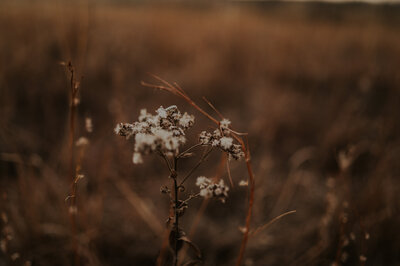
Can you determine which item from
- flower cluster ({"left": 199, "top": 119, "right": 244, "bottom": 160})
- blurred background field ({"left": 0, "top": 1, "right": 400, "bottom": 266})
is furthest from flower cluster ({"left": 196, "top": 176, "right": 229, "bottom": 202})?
blurred background field ({"left": 0, "top": 1, "right": 400, "bottom": 266})

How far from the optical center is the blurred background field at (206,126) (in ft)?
6.74

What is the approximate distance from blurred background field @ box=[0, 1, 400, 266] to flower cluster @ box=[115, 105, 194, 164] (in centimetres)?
82

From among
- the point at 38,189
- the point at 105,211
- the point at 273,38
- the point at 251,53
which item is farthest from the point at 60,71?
the point at 273,38

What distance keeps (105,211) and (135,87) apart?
2.49 meters

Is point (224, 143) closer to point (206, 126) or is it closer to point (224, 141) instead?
point (224, 141)

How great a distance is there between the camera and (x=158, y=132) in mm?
807

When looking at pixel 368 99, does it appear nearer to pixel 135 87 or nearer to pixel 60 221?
pixel 135 87

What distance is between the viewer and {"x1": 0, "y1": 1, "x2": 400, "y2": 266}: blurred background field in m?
2.05

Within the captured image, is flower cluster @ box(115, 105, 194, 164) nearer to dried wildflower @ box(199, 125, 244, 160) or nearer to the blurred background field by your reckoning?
dried wildflower @ box(199, 125, 244, 160)

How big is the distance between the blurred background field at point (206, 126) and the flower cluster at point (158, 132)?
823 millimetres

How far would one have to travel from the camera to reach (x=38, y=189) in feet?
7.70

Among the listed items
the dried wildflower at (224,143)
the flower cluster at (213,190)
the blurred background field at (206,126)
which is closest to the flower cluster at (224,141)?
the dried wildflower at (224,143)

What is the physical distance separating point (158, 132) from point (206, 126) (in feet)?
9.57

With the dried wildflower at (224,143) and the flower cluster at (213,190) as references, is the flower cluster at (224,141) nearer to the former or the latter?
the dried wildflower at (224,143)
